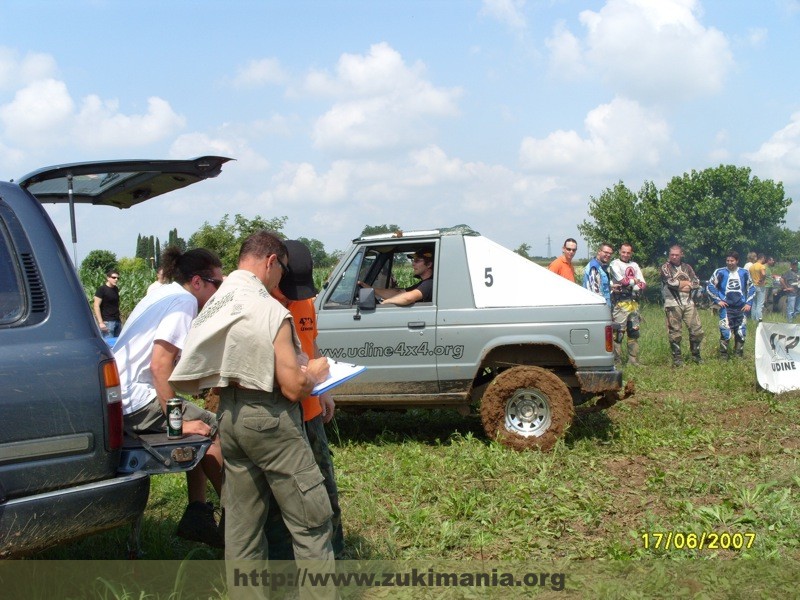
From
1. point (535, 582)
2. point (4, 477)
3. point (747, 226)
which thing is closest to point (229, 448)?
point (4, 477)

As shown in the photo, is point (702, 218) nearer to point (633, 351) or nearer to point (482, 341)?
point (633, 351)

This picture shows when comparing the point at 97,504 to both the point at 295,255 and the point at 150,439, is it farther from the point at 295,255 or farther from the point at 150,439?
the point at 295,255

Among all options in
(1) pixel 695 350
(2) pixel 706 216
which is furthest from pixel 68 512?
(2) pixel 706 216

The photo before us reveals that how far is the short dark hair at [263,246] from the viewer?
3.47 m

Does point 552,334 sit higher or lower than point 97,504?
higher

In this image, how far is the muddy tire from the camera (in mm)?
6543

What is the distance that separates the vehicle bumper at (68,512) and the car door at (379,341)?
361 cm

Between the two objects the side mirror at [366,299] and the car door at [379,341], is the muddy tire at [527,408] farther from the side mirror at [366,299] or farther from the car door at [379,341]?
the side mirror at [366,299]

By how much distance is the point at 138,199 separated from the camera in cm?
468

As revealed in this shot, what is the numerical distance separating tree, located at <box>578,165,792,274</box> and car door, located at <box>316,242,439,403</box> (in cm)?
3194

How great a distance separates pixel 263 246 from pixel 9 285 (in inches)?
44.7

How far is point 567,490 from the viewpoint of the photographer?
210 inches

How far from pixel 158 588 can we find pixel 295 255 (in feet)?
6.40

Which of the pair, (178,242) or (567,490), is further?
(178,242)
